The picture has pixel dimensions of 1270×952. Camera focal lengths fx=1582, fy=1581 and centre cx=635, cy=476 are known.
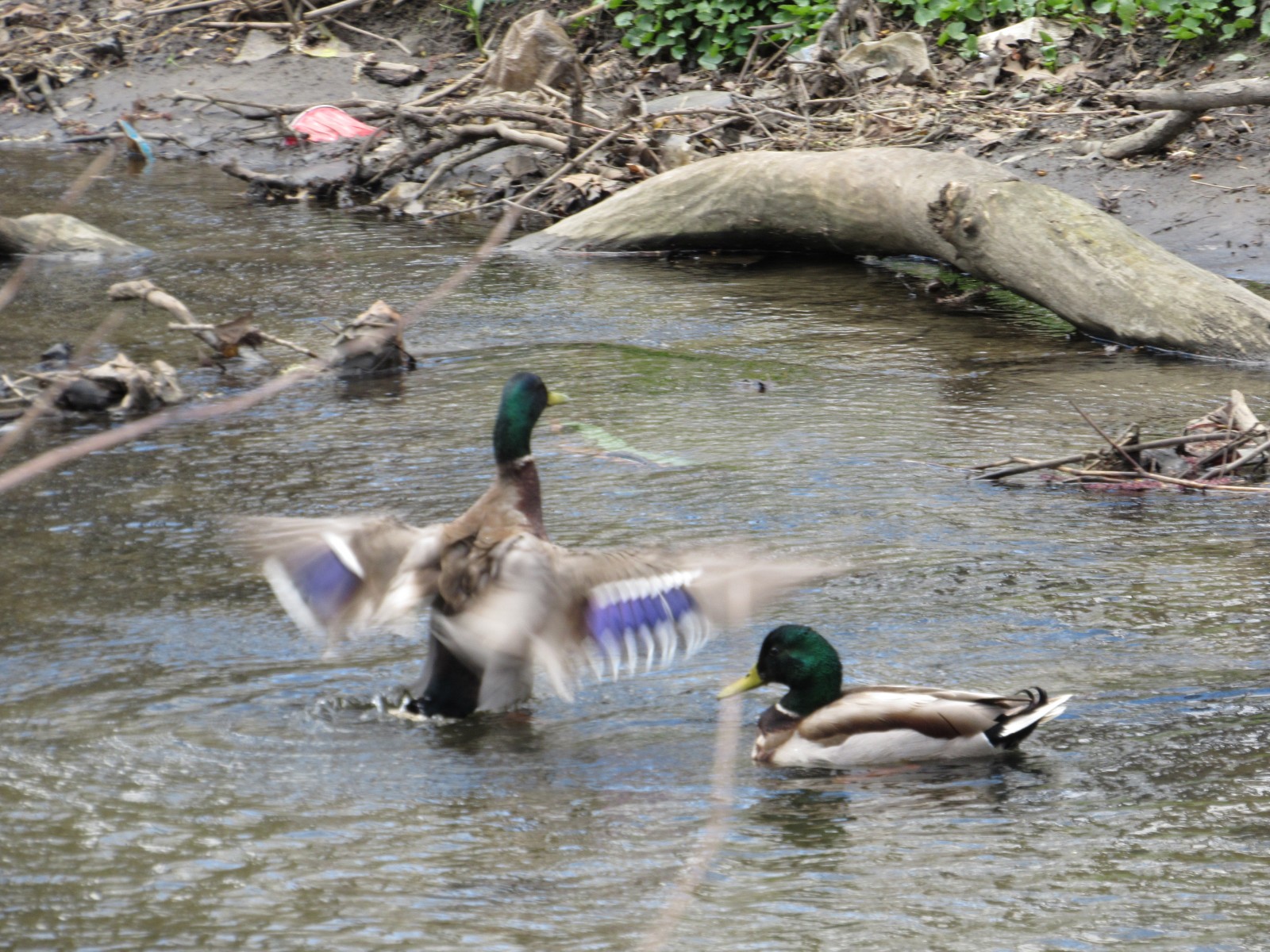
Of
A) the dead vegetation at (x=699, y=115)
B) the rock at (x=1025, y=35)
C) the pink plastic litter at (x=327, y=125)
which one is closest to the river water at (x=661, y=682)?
the dead vegetation at (x=699, y=115)

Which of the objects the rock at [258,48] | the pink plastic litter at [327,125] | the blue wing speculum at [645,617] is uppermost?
the rock at [258,48]

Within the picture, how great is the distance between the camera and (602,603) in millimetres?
3969

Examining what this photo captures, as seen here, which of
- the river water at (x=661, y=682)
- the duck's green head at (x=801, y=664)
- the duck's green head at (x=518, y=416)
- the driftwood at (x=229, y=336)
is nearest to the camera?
the river water at (x=661, y=682)

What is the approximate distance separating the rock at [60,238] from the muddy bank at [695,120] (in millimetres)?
1402

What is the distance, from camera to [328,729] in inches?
163

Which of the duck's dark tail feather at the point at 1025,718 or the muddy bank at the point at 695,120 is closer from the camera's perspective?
the duck's dark tail feather at the point at 1025,718

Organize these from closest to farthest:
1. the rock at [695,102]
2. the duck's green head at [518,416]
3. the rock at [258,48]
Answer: the duck's green head at [518,416]
the rock at [695,102]
the rock at [258,48]

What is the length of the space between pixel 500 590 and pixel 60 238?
6983 mm

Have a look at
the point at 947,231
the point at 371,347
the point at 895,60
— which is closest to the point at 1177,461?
the point at 947,231

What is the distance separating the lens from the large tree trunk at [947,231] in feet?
24.9

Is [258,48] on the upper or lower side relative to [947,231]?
upper

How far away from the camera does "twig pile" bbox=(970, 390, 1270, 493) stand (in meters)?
5.70

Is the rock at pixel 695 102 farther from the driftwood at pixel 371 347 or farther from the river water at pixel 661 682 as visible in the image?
the driftwood at pixel 371 347

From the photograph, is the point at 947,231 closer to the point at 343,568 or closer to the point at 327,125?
the point at 343,568
